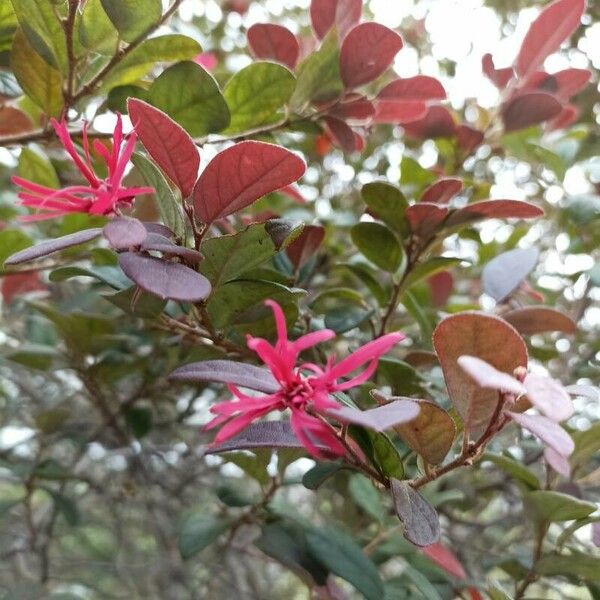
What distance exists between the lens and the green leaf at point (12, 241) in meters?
0.93

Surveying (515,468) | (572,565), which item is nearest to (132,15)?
(515,468)

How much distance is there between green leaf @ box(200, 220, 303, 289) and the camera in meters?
0.64

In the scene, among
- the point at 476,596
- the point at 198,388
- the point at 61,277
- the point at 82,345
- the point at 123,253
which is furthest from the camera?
the point at 198,388

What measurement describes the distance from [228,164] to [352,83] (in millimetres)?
344

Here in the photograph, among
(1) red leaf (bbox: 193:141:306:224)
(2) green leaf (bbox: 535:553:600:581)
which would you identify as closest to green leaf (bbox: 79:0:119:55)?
(1) red leaf (bbox: 193:141:306:224)

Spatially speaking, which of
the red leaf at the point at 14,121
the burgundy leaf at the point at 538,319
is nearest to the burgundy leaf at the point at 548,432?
the burgundy leaf at the point at 538,319

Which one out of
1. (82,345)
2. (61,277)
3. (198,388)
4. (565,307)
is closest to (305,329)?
(61,277)

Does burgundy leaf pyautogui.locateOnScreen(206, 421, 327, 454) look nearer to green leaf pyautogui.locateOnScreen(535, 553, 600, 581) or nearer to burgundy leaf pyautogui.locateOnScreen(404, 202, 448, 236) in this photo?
burgundy leaf pyautogui.locateOnScreen(404, 202, 448, 236)

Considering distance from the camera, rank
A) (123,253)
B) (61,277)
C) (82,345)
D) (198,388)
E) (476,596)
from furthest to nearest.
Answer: (198,388) → (82,345) → (476,596) → (61,277) → (123,253)

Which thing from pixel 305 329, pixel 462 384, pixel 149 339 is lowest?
pixel 149 339

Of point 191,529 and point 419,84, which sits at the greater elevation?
point 419,84

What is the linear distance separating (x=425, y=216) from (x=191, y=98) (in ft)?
0.93

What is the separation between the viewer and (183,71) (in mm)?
770

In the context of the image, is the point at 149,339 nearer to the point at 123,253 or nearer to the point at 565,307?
the point at 123,253
